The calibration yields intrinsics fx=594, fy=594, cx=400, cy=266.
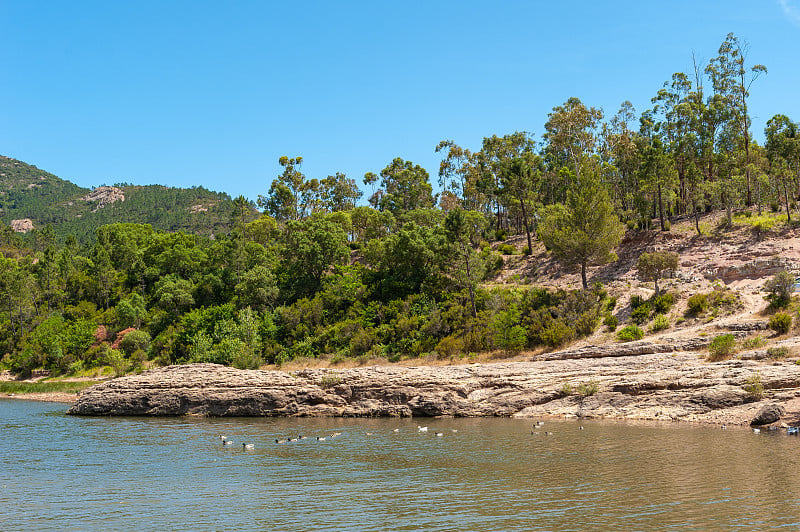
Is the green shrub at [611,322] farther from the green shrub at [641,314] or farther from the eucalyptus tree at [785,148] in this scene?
the eucalyptus tree at [785,148]

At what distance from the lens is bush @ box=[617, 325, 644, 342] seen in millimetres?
44366

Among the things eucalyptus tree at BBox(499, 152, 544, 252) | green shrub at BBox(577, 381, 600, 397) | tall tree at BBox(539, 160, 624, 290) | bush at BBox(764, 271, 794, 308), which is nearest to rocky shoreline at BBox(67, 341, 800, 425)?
green shrub at BBox(577, 381, 600, 397)

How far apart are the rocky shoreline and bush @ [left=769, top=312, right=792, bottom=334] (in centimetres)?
584

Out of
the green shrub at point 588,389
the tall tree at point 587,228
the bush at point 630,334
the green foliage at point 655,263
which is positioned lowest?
the green shrub at point 588,389

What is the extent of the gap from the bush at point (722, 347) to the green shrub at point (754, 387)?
4.20 meters

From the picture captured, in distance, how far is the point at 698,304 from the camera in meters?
46.1

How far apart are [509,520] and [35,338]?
3078 inches

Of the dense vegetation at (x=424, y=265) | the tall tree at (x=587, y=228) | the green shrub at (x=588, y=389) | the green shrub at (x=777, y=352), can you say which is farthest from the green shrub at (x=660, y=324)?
the green shrub at (x=588, y=389)

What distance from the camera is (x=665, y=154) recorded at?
65.8 meters

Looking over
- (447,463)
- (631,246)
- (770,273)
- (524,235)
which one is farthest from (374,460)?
(524,235)

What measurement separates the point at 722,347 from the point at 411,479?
2465cm

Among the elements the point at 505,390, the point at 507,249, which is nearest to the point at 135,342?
the point at 507,249

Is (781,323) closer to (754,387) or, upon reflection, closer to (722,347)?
(722,347)

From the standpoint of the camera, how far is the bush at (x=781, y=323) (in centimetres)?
3825
